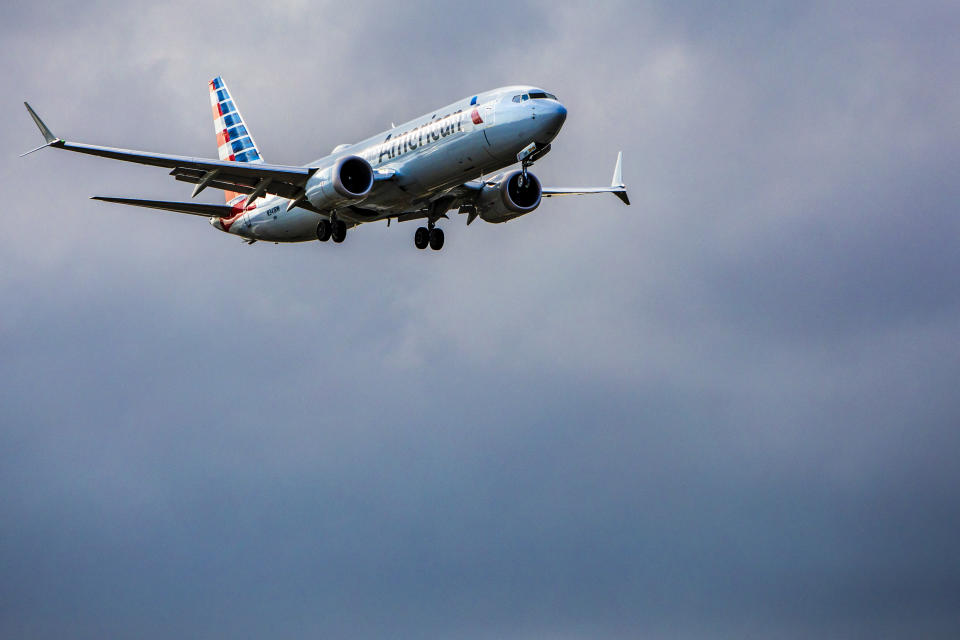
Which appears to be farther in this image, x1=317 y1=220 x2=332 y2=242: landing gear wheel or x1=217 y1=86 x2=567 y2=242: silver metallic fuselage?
x1=317 y1=220 x2=332 y2=242: landing gear wheel

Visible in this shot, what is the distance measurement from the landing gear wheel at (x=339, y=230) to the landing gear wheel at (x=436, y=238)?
4.30 m

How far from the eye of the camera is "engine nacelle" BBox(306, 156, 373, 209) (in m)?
52.9

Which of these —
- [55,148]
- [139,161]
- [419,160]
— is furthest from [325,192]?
[55,148]

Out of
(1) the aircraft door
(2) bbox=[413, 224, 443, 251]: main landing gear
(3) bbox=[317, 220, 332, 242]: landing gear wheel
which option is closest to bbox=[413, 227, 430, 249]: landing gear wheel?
(2) bbox=[413, 224, 443, 251]: main landing gear

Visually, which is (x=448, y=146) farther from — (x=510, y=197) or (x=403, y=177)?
(x=510, y=197)

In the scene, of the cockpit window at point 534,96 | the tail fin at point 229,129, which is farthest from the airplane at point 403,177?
the tail fin at point 229,129

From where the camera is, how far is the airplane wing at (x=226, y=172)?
5150cm

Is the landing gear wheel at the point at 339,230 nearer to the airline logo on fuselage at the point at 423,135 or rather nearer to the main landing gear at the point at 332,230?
the main landing gear at the point at 332,230

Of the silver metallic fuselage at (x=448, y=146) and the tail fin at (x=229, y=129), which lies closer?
the silver metallic fuselage at (x=448, y=146)

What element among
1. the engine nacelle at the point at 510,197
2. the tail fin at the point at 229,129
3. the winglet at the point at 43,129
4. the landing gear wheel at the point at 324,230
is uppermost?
the tail fin at the point at 229,129

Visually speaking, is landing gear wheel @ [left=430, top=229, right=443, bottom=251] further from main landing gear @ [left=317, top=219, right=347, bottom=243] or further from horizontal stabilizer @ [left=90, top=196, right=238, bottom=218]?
horizontal stabilizer @ [left=90, top=196, right=238, bottom=218]

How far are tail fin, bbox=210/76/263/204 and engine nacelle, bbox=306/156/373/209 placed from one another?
1765 centimetres

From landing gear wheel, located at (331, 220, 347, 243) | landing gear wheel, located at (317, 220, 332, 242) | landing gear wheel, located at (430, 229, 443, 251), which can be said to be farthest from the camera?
landing gear wheel, located at (430, 229, 443, 251)

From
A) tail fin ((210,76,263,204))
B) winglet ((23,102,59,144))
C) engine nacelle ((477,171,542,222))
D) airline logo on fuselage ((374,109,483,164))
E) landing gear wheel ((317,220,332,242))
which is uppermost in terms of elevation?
tail fin ((210,76,263,204))
